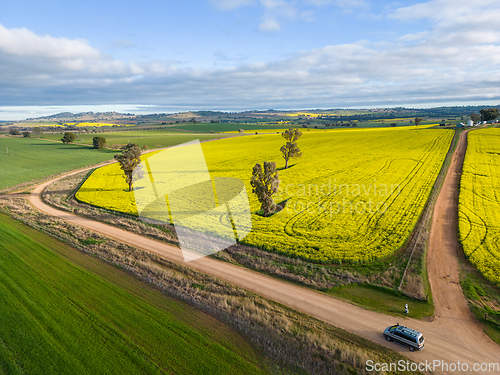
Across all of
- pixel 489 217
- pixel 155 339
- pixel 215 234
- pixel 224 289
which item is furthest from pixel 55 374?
pixel 489 217

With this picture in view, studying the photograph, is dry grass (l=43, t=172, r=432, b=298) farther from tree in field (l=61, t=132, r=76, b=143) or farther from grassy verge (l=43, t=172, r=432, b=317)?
tree in field (l=61, t=132, r=76, b=143)

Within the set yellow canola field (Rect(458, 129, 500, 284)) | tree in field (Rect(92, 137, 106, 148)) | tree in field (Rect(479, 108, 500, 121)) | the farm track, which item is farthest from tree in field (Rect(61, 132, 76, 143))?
tree in field (Rect(479, 108, 500, 121))

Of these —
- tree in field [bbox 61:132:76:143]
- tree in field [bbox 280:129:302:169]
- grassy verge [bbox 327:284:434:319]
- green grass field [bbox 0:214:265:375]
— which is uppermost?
tree in field [bbox 61:132:76:143]

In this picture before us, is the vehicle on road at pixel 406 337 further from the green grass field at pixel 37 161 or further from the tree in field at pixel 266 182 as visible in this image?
the green grass field at pixel 37 161

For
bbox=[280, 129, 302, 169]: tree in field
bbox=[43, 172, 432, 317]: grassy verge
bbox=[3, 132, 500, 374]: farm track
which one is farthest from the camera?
bbox=[280, 129, 302, 169]: tree in field

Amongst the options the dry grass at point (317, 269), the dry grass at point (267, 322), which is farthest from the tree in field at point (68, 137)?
the dry grass at point (267, 322)

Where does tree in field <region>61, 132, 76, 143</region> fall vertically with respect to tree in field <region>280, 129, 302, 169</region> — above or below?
above

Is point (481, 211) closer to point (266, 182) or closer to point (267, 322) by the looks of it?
point (266, 182)
